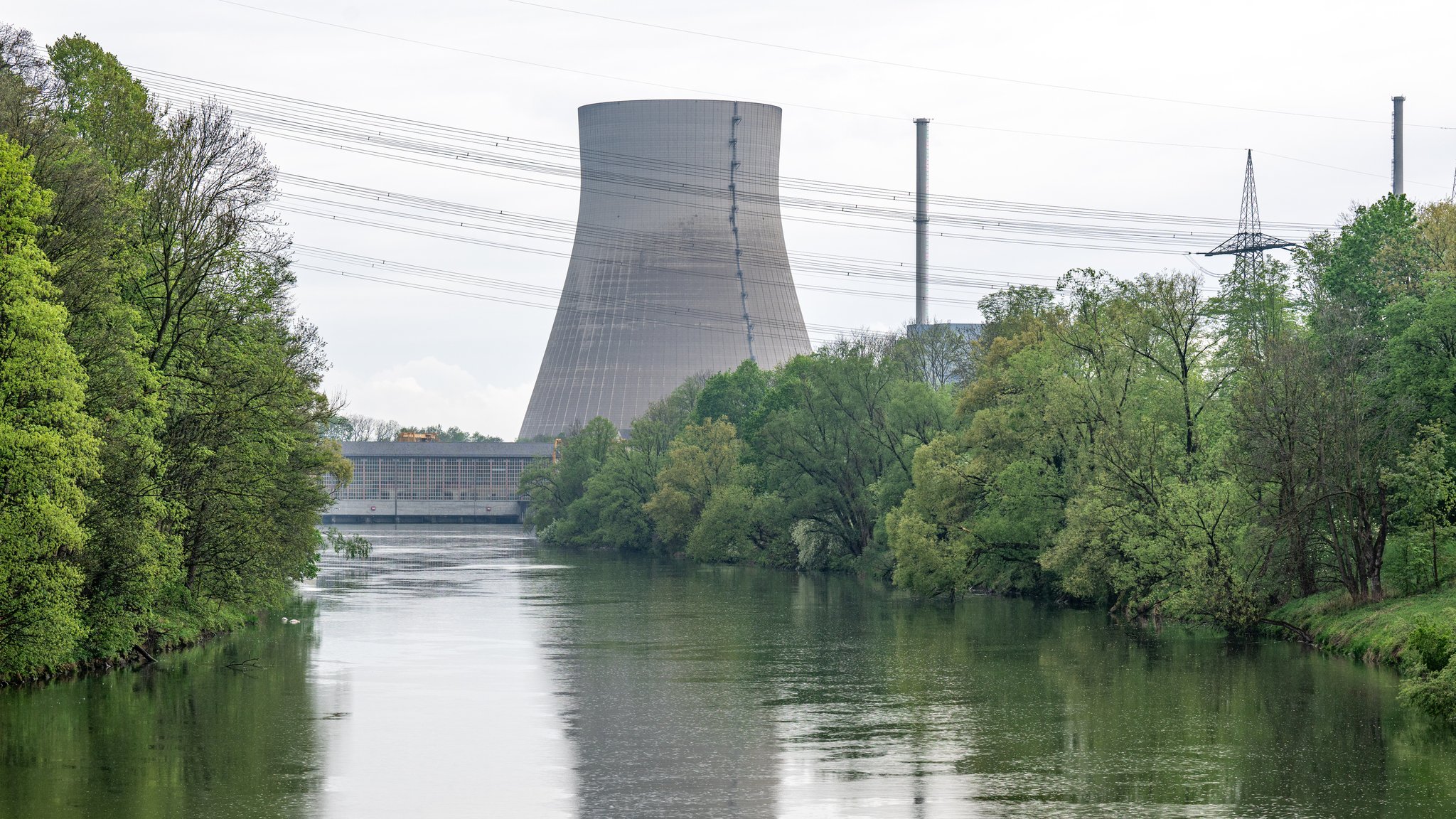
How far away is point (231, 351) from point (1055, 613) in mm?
18826

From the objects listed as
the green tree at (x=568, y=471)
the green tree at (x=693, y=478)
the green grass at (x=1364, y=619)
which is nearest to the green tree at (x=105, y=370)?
the green grass at (x=1364, y=619)

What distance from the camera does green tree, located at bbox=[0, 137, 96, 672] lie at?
2052cm

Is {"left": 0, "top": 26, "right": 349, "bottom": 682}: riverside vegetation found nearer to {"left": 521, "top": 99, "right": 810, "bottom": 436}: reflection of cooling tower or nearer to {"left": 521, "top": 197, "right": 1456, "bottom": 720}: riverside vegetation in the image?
{"left": 521, "top": 197, "right": 1456, "bottom": 720}: riverside vegetation

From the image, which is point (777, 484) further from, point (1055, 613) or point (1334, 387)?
point (1334, 387)

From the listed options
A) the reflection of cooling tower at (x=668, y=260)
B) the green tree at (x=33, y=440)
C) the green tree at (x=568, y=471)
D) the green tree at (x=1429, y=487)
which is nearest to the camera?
the green tree at (x=33, y=440)

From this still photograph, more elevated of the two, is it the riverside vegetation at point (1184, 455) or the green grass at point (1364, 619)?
the riverside vegetation at point (1184, 455)

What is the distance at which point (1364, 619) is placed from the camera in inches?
1045

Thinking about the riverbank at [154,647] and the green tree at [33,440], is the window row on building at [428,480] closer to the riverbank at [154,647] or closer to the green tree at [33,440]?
the riverbank at [154,647]

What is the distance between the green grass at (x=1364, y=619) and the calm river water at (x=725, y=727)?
1.90 ft

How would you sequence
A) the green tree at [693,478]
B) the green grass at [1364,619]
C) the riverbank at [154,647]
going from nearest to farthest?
1. the riverbank at [154,647]
2. the green grass at [1364,619]
3. the green tree at [693,478]

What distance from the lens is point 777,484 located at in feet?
182

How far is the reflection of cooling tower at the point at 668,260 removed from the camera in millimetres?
66250

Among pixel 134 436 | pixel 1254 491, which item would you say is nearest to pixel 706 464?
pixel 1254 491

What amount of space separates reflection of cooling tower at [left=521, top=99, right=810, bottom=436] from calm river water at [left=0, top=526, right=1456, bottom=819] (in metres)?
36.2
